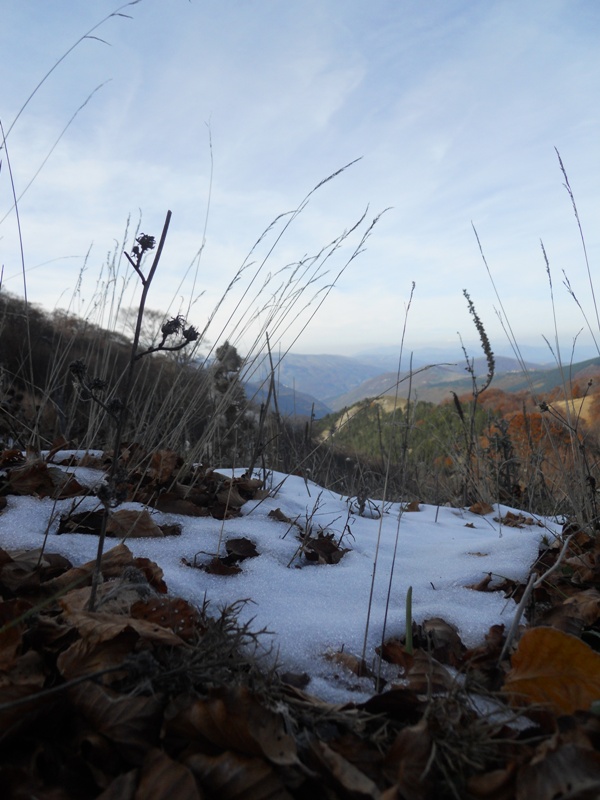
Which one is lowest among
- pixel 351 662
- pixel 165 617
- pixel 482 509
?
pixel 482 509

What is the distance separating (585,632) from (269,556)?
0.86m

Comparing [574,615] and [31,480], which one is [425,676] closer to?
[574,615]

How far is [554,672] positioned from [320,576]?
2.47ft

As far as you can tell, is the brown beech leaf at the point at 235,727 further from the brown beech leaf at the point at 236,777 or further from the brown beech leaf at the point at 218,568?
the brown beech leaf at the point at 218,568

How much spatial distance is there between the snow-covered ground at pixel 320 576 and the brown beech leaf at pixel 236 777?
256mm

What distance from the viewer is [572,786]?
0.67 m

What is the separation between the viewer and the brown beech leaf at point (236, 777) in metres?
0.68

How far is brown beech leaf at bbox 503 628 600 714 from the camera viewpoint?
A: 871 mm

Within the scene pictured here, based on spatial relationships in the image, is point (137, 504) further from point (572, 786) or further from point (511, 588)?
point (572, 786)

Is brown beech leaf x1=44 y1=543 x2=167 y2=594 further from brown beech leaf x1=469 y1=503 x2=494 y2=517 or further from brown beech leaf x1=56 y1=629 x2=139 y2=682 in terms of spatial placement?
brown beech leaf x1=469 y1=503 x2=494 y2=517

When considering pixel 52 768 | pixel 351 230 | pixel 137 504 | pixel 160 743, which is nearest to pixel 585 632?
pixel 160 743

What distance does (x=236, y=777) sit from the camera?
2.28 feet

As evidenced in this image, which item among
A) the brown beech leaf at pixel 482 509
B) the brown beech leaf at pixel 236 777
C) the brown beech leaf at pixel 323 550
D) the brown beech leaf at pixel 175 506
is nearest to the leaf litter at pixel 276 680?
the brown beech leaf at pixel 236 777

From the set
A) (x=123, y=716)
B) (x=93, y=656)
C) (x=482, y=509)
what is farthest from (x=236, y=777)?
(x=482, y=509)
